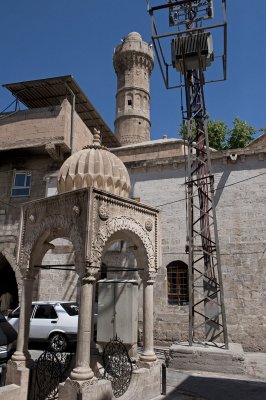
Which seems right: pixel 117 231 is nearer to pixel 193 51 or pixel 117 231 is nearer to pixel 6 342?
pixel 6 342

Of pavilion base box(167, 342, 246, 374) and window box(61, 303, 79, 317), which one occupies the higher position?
window box(61, 303, 79, 317)

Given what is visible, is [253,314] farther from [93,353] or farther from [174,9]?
[174,9]

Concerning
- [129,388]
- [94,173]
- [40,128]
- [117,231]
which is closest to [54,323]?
[129,388]

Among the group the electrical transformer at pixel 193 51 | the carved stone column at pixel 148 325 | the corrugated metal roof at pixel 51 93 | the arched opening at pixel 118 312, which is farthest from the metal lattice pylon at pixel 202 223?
the corrugated metal roof at pixel 51 93

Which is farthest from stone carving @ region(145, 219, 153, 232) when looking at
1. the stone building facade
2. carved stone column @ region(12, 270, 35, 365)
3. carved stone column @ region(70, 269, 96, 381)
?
the stone building facade

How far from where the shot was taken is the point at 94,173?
246 inches

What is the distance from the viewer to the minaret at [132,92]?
3177cm

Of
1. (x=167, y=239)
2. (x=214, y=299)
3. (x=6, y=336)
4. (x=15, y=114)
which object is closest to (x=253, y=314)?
(x=214, y=299)

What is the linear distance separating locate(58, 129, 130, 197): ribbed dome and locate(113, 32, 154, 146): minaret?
985 inches

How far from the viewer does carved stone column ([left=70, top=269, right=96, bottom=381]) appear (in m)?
4.99

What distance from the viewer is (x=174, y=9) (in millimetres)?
12070

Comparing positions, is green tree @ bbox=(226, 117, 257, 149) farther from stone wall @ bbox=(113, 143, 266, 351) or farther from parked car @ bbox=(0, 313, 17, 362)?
Result: parked car @ bbox=(0, 313, 17, 362)

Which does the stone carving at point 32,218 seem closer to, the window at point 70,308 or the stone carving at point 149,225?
the stone carving at point 149,225

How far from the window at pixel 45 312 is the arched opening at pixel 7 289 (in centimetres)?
727
